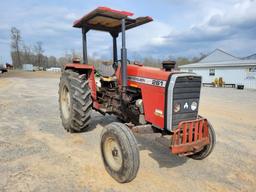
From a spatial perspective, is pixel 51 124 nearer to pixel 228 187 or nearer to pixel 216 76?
pixel 228 187

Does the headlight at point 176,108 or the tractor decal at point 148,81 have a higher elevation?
the tractor decal at point 148,81

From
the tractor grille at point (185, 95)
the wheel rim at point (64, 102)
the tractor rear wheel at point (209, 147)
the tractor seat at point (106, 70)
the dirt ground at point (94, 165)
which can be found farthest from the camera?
the wheel rim at point (64, 102)

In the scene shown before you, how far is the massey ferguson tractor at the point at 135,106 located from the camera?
11.0 feet

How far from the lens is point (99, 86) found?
5488 mm

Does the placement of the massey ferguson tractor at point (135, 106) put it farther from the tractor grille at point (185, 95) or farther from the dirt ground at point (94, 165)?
the dirt ground at point (94, 165)

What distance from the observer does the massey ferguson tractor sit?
3.36 metres

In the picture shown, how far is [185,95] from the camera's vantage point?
3617 mm

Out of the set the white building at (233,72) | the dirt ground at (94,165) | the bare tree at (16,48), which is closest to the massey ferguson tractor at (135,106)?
the dirt ground at (94,165)

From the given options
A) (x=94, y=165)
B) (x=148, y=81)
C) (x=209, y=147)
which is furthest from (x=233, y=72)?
(x=94, y=165)

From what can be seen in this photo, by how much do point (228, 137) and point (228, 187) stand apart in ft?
8.21

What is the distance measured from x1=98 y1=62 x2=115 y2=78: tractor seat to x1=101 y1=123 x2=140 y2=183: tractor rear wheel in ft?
5.73

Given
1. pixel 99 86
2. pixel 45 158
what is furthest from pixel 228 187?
pixel 99 86

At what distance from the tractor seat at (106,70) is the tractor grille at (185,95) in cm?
188

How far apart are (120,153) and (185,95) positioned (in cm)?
127
